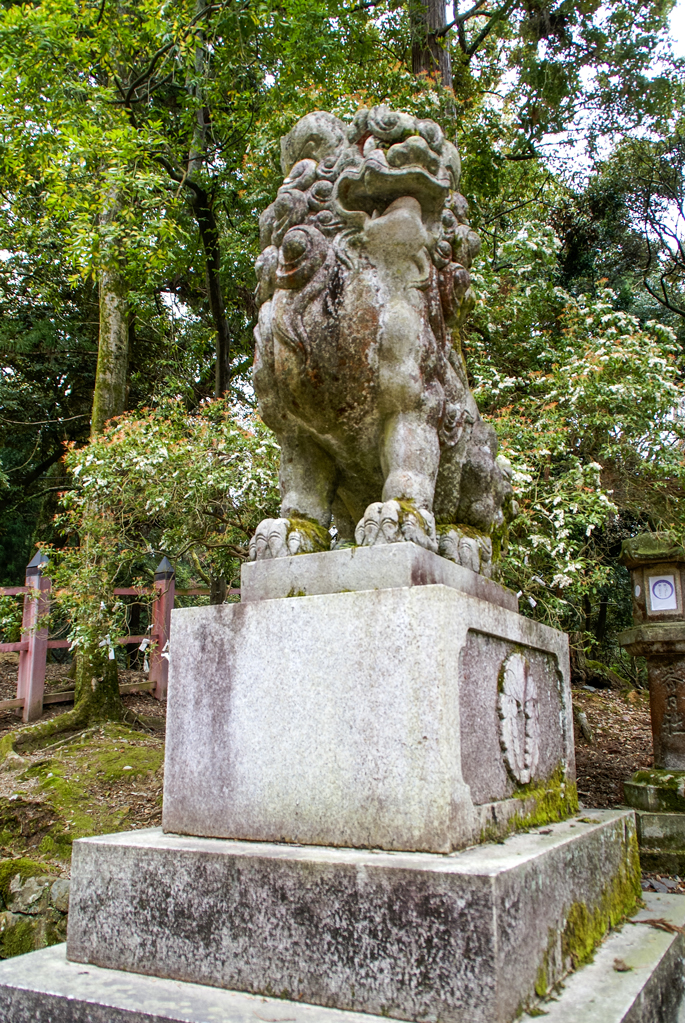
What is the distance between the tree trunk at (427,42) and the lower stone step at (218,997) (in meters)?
9.54

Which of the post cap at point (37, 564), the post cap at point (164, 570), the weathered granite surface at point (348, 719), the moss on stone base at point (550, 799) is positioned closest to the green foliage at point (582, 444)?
the moss on stone base at point (550, 799)

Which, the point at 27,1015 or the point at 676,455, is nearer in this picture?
the point at 27,1015

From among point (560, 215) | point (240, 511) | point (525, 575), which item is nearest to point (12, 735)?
point (240, 511)

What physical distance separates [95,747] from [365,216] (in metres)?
6.60

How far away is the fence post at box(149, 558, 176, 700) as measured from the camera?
967cm

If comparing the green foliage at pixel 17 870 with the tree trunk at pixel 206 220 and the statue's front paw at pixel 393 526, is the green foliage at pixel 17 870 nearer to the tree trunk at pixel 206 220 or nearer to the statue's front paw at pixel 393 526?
the statue's front paw at pixel 393 526

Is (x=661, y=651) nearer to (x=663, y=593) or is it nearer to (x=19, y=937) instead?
(x=663, y=593)

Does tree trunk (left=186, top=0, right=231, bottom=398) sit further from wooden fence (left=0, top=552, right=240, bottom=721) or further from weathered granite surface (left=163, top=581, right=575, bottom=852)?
weathered granite surface (left=163, top=581, right=575, bottom=852)

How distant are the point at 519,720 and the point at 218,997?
51.8 inches

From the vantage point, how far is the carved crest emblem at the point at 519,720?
8.66 feet

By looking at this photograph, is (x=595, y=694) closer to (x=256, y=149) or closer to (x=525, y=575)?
(x=525, y=575)

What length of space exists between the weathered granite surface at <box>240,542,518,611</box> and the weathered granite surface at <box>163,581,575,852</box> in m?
0.10

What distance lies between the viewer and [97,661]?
8.90 meters

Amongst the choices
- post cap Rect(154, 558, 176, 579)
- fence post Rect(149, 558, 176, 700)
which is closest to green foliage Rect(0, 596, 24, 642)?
fence post Rect(149, 558, 176, 700)
